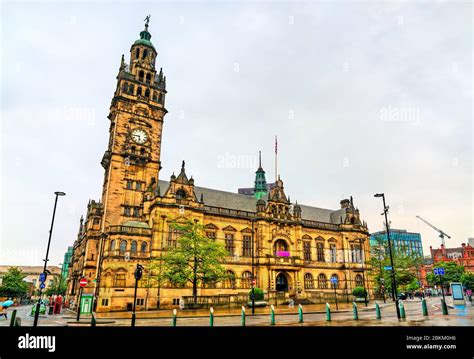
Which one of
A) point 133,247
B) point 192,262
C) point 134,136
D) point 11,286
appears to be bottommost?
point 11,286

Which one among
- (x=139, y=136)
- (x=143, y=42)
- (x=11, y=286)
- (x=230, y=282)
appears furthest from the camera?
(x=11, y=286)

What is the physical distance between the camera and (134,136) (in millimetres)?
50844

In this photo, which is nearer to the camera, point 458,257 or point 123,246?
point 123,246

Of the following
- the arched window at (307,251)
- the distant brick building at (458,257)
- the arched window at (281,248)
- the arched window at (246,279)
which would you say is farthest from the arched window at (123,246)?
the distant brick building at (458,257)

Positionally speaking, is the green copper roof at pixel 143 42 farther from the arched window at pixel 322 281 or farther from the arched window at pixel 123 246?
the arched window at pixel 322 281

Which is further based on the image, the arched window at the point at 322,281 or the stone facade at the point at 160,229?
the arched window at the point at 322,281

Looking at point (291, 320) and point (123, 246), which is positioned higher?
point (123, 246)

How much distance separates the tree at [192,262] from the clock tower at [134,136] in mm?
13418

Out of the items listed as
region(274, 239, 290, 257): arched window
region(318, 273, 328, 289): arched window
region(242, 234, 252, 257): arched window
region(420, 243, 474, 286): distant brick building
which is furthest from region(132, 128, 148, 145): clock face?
region(420, 243, 474, 286): distant brick building

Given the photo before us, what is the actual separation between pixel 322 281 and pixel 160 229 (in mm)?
32353

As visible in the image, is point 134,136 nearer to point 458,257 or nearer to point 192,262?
point 192,262

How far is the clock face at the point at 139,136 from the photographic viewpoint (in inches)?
2004

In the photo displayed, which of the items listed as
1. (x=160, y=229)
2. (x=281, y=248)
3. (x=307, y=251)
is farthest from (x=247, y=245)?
(x=160, y=229)
